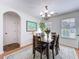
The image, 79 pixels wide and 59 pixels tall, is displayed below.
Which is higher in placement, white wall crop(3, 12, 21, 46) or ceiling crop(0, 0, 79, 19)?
ceiling crop(0, 0, 79, 19)

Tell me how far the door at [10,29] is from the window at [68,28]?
387cm

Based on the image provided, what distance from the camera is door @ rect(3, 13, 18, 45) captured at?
6054 mm

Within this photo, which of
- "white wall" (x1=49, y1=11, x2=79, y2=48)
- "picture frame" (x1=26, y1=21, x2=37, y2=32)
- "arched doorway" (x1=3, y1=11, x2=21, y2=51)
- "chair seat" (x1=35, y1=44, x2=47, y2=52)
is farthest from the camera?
"picture frame" (x1=26, y1=21, x2=37, y2=32)

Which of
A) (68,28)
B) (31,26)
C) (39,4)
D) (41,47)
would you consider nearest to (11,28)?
(31,26)

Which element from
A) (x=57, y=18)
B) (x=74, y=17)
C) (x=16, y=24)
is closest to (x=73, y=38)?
(x=74, y=17)

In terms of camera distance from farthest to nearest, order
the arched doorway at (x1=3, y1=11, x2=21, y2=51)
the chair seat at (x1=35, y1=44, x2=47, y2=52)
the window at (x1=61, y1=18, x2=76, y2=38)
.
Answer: the arched doorway at (x1=3, y1=11, x2=21, y2=51) < the window at (x1=61, y1=18, x2=76, y2=38) < the chair seat at (x1=35, y1=44, x2=47, y2=52)

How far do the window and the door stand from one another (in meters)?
3.87

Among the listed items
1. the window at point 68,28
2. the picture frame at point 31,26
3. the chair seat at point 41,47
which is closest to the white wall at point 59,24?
the window at point 68,28

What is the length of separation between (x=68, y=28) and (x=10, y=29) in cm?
444

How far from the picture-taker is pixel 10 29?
21.0 ft

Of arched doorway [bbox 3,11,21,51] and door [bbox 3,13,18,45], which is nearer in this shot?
arched doorway [bbox 3,11,21,51]

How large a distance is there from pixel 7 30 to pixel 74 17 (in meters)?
4.94

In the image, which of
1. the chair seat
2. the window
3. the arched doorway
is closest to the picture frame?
the arched doorway

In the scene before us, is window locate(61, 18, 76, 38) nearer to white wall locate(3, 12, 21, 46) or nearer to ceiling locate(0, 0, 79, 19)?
ceiling locate(0, 0, 79, 19)
